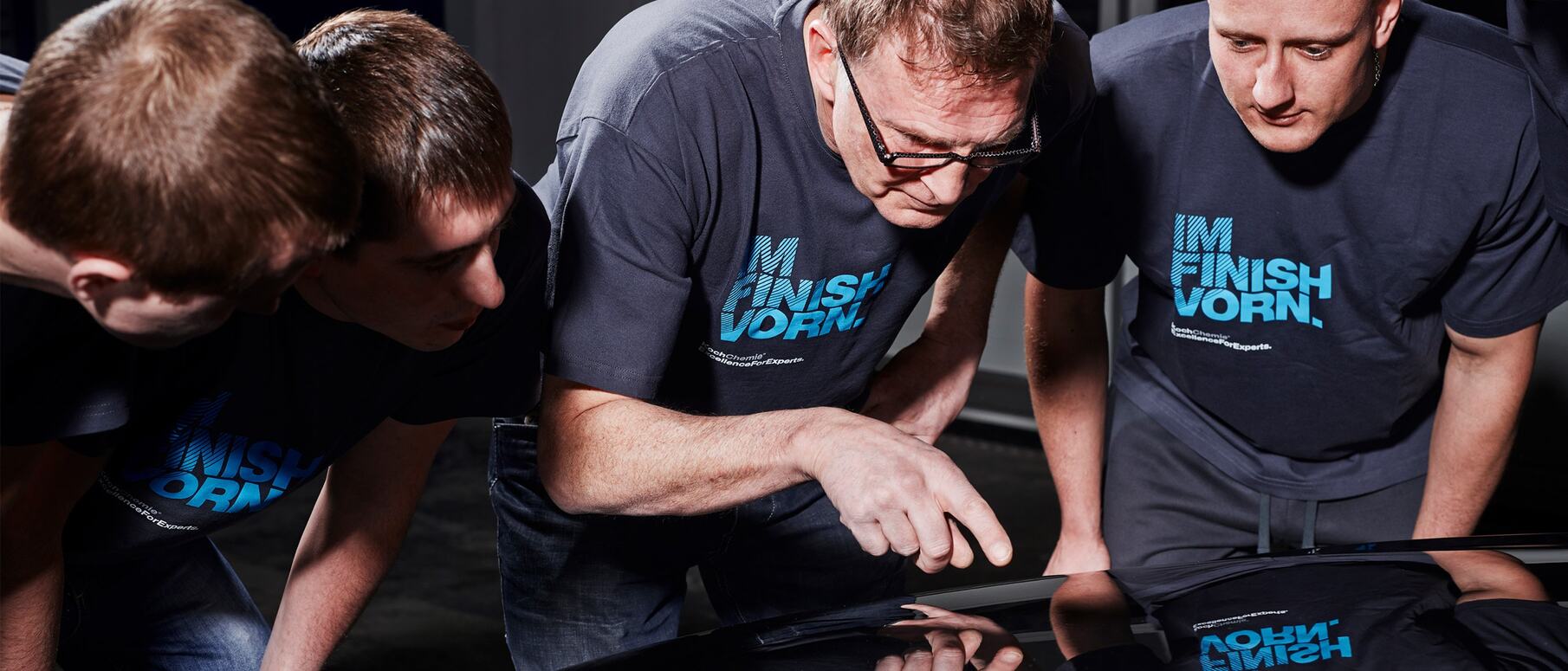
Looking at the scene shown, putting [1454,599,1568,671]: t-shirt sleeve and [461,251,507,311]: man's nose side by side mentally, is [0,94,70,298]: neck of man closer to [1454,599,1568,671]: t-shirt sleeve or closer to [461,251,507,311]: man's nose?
[461,251,507,311]: man's nose

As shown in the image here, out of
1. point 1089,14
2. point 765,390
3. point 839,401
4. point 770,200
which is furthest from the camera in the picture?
point 1089,14

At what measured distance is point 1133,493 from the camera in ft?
6.51

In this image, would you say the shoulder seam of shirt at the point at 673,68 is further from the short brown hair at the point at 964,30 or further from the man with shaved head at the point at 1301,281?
the man with shaved head at the point at 1301,281

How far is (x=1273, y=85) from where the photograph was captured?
Result: 1.52m

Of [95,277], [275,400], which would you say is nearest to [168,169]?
Answer: [95,277]

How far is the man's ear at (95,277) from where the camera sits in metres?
0.93

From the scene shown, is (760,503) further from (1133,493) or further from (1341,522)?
(1341,522)

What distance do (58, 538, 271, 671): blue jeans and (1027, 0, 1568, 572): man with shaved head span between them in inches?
43.7

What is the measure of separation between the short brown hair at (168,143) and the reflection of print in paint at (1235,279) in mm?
1144

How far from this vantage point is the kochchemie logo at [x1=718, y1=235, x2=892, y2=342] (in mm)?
1490

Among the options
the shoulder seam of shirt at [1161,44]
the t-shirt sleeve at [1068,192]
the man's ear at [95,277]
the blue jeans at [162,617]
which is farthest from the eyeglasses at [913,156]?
the blue jeans at [162,617]

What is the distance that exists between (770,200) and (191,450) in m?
0.64

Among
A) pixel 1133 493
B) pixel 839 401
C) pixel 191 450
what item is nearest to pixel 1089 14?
pixel 1133 493

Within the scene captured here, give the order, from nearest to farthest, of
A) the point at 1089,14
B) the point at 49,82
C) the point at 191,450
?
the point at 49,82 → the point at 191,450 → the point at 1089,14
